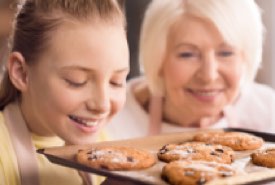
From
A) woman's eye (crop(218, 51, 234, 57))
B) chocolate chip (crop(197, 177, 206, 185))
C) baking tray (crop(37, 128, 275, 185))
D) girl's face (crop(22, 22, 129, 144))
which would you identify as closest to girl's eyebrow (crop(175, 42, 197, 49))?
woman's eye (crop(218, 51, 234, 57))

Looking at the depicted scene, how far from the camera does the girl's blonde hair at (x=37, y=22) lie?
1.57 metres

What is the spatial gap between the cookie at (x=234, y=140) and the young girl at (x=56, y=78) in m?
0.34

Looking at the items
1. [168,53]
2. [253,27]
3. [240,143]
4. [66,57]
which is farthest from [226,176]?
[253,27]

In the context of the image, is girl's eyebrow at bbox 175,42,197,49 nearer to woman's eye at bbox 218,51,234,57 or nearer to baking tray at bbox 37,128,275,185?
woman's eye at bbox 218,51,234,57

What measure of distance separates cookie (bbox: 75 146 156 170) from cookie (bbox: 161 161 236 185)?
0.09m

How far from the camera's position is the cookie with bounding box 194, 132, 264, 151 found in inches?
66.6

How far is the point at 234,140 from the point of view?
1.71 m

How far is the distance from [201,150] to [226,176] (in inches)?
10.4

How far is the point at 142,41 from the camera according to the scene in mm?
1950

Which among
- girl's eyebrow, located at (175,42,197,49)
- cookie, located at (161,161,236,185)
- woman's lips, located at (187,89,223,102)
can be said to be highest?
girl's eyebrow, located at (175,42,197,49)

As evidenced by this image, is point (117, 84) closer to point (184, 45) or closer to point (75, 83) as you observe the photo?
point (75, 83)

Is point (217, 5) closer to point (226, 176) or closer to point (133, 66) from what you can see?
point (133, 66)

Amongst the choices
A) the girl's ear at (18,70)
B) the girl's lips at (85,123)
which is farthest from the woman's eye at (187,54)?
→ the girl's ear at (18,70)

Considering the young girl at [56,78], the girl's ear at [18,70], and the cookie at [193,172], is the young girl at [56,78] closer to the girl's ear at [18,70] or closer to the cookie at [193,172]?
the girl's ear at [18,70]
